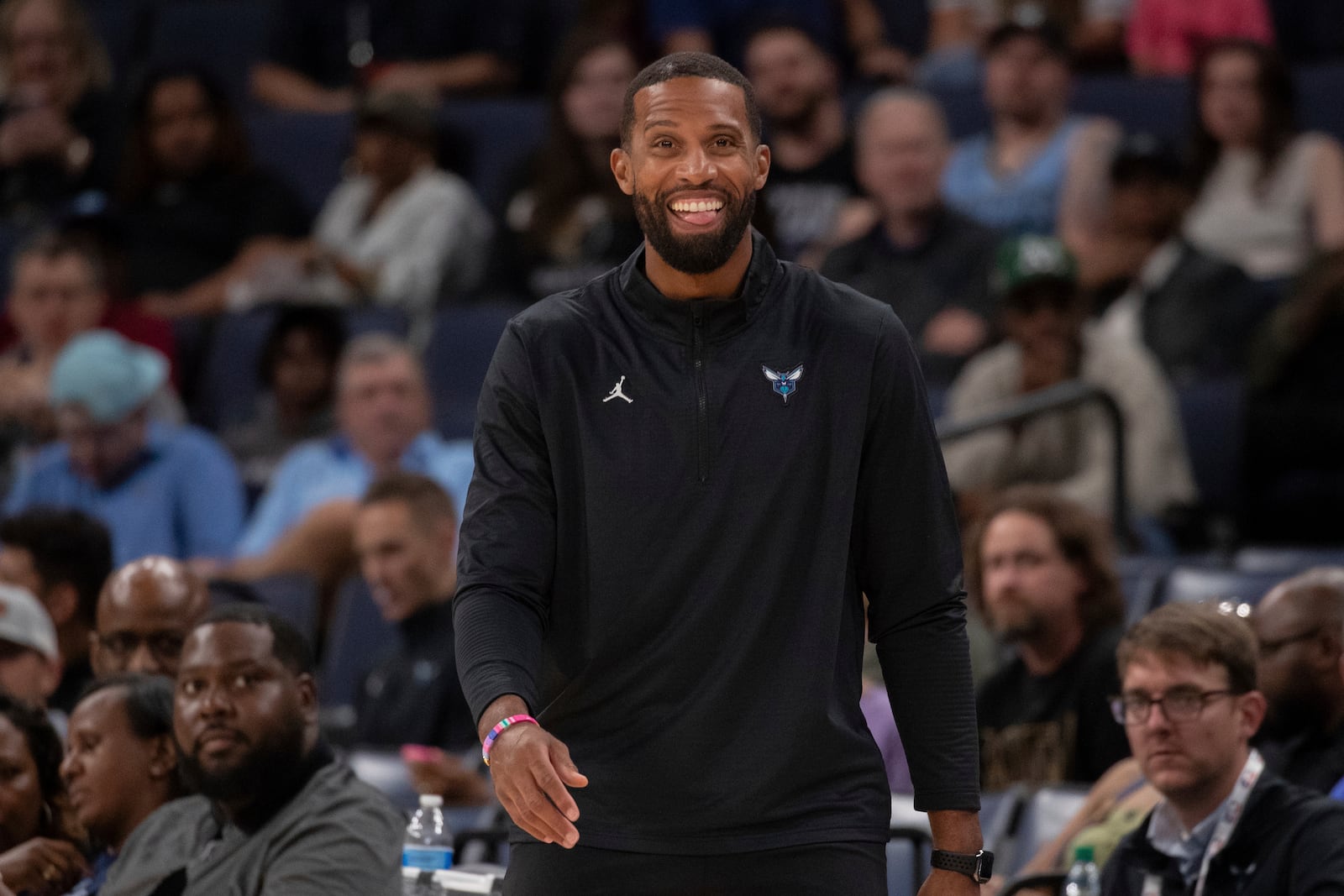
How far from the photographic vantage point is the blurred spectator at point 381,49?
8562mm

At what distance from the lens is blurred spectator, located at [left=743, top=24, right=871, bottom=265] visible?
7.27 meters

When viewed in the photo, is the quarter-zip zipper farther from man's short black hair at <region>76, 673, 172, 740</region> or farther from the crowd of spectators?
man's short black hair at <region>76, 673, 172, 740</region>

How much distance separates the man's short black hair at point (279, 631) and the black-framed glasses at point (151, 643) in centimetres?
69

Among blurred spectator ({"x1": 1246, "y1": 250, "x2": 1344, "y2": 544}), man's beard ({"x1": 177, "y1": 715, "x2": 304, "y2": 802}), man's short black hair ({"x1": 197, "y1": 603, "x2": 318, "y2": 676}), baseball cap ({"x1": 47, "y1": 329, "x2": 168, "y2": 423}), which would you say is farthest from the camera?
baseball cap ({"x1": 47, "y1": 329, "x2": 168, "y2": 423})

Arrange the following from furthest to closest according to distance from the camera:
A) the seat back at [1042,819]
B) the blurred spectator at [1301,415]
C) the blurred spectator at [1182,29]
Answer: the blurred spectator at [1182,29]
the blurred spectator at [1301,415]
the seat back at [1042,819]

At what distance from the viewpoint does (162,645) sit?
14.4 ft

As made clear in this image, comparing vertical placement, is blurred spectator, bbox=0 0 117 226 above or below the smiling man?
above

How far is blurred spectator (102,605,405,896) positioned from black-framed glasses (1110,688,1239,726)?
1291 mm

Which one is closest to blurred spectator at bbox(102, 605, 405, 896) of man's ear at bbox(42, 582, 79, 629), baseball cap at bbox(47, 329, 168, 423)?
man's ear at bbox(42, 582, 79, 629)

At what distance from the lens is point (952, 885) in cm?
241

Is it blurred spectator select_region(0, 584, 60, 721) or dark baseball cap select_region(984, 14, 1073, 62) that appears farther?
dark baseball cap select_region(984, 14, 1073, 62)

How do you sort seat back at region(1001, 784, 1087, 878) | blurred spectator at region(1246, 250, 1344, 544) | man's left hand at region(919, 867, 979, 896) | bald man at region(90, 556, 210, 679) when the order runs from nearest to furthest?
man's left hand at region(919, 867, 979, 896) < seat back at region(1001, 784, 1087, 878) < bald man at region(90, 556, 210, 679) < blurred spectator at region(1246, 250, 1344, 544)

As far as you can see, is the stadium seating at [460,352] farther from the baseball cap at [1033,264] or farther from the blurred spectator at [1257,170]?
the blurred spectator at [1257,170]

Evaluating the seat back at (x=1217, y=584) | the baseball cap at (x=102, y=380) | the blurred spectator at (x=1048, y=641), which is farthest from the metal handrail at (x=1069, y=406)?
the baseball cap at (x=102, y=380)
